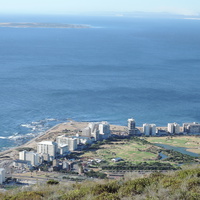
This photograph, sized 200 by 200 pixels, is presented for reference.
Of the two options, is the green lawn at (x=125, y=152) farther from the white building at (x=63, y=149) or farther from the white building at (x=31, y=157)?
the white building at (x=31, y=157)

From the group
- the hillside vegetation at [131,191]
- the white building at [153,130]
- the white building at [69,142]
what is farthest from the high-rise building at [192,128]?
the hillside vegetation at [131,191]

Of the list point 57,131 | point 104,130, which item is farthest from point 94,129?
point 57,131

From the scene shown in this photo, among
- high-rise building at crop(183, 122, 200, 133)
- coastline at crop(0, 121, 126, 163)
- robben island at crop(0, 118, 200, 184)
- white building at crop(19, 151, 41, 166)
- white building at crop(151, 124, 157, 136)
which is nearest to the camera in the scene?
robben island at crop(0, 118, 200, 184)

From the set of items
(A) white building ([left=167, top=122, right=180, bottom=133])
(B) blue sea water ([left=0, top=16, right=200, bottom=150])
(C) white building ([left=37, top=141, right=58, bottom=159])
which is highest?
(B) blue sea water ([left=0, top=16, right=200, bottom=150])

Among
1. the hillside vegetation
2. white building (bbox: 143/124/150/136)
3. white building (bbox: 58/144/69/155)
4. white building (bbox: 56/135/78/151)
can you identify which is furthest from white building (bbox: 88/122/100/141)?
the hillside vegetation

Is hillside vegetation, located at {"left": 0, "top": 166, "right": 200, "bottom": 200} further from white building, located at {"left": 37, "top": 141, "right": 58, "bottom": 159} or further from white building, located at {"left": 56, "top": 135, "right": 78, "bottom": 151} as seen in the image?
white building, located at {"left": 56, "top": 135, "right": 78, "bottom": 151}

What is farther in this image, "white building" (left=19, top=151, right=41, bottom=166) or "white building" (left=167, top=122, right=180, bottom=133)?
"white building" (left=167, top=122, right=180, bottom=133)

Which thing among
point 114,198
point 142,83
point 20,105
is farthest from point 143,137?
point 114,198

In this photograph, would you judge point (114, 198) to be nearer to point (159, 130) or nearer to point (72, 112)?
point (159, 130)

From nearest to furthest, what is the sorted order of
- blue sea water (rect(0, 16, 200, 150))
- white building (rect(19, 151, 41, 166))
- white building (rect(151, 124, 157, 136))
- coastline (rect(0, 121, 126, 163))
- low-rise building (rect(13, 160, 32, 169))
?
low-rise building (rect(13, 160, 32, 169)) → white building (rect(19, 151, 41, 166)) → coastline (rect(0, 121, 126, 163)) → white building (rect(151, 124, 157, 136)) → blue sea water (rect(0, 16, 200, 150))
